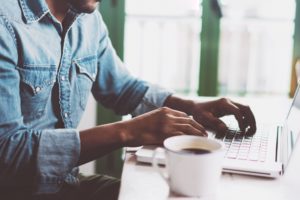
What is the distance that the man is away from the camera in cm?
90

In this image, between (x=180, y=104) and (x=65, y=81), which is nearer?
(x=65, y=81)

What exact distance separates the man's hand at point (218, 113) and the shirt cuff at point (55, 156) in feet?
1.24

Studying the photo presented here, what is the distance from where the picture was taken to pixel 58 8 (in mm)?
1152

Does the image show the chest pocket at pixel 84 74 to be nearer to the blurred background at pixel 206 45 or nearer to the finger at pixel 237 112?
the finger at pixel 237 112

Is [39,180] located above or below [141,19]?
below

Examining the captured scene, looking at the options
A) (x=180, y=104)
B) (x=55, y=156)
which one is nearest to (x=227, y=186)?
(x=55, y=156)

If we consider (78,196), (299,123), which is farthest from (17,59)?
(299,123)

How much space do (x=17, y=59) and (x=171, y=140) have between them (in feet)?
1.40

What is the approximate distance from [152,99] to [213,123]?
255 mm

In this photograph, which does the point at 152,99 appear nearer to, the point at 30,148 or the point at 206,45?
the point at 30,148

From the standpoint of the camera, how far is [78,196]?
1.21 metres

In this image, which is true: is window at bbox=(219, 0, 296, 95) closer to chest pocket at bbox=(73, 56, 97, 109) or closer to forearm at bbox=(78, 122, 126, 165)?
chest pocket at bbox=(73, 56, 97, 109)

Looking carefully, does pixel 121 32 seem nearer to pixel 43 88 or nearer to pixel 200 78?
pixel 200 78

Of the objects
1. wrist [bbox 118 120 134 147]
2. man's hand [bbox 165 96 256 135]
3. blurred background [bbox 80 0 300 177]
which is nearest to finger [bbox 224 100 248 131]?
man's hand [bbox 165 96 256 135]
